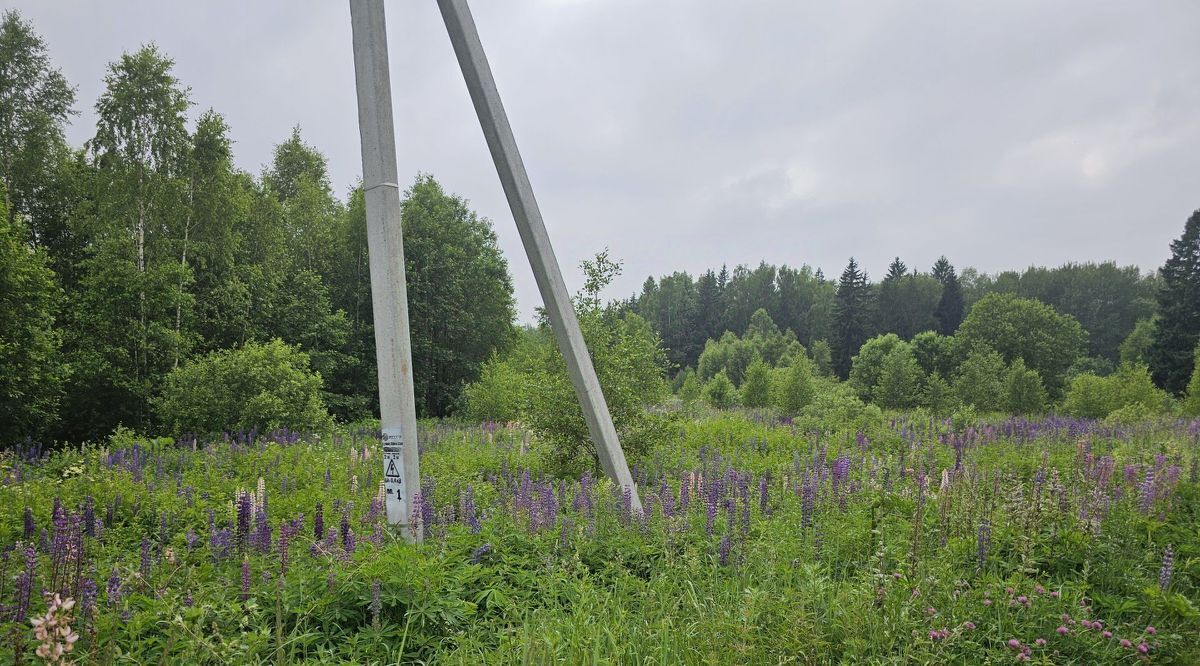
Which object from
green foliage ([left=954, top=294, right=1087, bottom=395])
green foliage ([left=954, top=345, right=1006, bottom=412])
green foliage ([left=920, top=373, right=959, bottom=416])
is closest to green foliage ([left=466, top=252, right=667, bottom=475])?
green foliage ([left=920, top=373, right=959, bottom=416])

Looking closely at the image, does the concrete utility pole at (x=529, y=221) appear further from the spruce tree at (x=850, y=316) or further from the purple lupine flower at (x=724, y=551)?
the spruce tree at (x=850, y=316)

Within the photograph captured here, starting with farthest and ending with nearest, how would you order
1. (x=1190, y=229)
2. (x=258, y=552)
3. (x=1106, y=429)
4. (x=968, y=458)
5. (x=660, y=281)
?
(x=660, y=281) → (x=1190, y=229) → (x=1106, y=429) → (x=968, y=458) → (x=258, y=552)

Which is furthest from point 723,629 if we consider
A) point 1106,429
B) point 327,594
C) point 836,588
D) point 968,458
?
point 1106,429

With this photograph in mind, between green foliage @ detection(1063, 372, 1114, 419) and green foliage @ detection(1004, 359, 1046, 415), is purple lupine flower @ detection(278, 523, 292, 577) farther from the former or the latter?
green foliage @ detection(1004, 359, 1046, 415)

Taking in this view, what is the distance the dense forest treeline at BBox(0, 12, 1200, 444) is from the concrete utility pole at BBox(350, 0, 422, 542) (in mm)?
3571

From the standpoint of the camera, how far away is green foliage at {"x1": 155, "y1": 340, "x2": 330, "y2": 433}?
492 inches

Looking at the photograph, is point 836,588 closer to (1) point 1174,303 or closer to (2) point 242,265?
(2) point 242,265

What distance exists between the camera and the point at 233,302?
807 inches

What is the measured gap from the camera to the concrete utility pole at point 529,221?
4961mm

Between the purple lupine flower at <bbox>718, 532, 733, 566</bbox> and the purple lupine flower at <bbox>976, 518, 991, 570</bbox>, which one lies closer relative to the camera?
the purple lupine flower at <bbox>976, 518, 991, 570</bbox>

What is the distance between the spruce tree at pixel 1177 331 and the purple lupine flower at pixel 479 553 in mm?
41316

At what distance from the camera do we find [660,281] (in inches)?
3728

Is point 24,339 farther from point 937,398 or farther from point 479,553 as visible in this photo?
point 937,398

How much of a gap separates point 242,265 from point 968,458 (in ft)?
73.5
